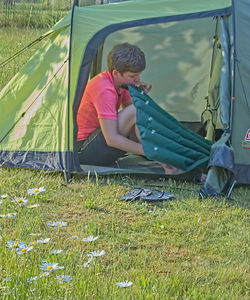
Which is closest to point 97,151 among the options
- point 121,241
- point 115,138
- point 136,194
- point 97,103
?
Result: point 115,138

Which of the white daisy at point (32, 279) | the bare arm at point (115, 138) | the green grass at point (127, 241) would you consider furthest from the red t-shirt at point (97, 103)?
the white daisy at point (32, 279)

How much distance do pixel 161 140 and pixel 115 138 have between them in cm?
28

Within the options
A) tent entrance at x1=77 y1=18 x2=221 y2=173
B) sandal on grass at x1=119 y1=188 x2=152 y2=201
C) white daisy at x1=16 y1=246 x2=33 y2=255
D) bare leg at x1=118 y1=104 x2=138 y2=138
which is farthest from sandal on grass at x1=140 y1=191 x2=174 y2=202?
tent entrance at x1=77 y1=18 x2=221 y2=173

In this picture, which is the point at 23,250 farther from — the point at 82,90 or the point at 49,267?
the point at 82,90

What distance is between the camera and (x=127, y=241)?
327 centimetres

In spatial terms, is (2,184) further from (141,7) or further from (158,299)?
(158,299)

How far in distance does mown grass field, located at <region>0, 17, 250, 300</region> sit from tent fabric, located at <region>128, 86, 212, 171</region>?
149mm

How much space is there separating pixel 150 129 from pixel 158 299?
1809mm

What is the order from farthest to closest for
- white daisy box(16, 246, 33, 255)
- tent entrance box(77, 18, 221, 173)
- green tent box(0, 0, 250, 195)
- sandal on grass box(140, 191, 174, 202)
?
1. tent entrance box(77, 18, 221, 173)
2. green tent box(0, 0, 250, 195)
3. sandal on grass box(140, 191, 174, 202)
4. white daisy box(16, 246, 33, 255)

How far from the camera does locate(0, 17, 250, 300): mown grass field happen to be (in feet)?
8.36

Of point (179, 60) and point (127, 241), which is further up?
point (179, 60)

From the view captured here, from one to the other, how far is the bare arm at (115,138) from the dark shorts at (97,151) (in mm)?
98

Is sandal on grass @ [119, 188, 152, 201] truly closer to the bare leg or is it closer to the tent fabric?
the tent fabric

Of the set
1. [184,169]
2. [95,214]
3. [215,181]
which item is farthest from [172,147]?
[95,214]
